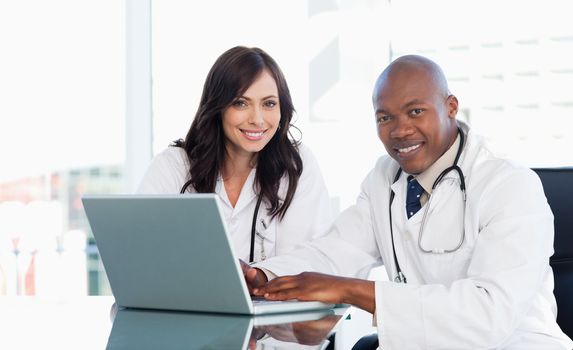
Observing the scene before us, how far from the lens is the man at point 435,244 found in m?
1.37

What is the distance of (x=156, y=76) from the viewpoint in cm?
395

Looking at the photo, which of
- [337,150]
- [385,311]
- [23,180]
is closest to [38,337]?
[385,311]

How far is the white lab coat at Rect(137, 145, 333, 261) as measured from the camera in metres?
2.13

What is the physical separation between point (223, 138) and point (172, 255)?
993 millimetres

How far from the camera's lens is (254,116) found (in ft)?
7.07

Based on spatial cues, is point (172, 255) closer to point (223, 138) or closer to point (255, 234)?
point (255, 234)

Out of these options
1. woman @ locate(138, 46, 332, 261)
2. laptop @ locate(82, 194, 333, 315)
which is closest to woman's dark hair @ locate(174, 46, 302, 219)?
woman @ locate(138, 46, 332, 261)

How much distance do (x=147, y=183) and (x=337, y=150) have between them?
154 centimetres

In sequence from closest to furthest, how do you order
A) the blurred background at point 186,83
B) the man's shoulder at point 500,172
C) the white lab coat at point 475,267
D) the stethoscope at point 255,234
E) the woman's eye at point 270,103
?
the white lab coat at point 475,267, the man's shoulder at point 500,172, the stethoscope at point 255,234, the woman's eye at point 270,103, the blurred background at point 186,83

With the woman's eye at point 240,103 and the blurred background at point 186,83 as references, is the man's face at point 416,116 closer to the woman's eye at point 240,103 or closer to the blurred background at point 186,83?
the woman's eye at point 240,103

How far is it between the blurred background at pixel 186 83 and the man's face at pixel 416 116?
6.27 feet

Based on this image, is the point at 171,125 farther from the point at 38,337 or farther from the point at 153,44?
the point at 38,337

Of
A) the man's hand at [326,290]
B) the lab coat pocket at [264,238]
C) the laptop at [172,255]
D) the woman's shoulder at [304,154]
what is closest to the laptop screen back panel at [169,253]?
the laptop at [172,255]

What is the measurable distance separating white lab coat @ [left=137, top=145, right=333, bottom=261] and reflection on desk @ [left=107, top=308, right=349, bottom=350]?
68 centimetres
